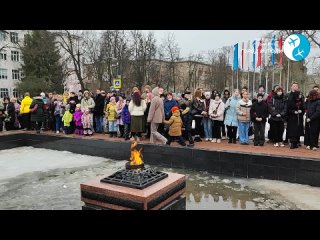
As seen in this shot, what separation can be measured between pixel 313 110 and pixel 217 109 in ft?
8.93

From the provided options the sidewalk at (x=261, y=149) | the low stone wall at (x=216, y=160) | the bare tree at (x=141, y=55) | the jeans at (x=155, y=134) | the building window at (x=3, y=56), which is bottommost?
the low stone wall at (x=216, y=160)

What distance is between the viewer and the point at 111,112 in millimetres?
10984

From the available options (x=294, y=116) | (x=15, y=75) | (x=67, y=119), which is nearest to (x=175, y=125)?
(x=294, y=116)

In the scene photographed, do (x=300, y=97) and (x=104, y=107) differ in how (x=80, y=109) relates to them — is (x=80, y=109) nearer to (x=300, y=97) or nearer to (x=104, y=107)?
(x=104, y=107)

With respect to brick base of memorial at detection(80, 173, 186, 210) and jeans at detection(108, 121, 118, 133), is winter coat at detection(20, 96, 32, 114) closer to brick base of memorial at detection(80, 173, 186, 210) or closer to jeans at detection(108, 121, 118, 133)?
jeans at detection(108, 121, 118, 133)

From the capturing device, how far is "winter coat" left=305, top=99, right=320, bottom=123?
807cm

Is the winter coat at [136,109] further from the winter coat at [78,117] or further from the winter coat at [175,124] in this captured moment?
the winter coat at [78,117]

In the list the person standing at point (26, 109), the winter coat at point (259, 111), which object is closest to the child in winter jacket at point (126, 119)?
the winter coat at point (259, 111)

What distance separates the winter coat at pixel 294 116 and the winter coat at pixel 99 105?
21.8 ft

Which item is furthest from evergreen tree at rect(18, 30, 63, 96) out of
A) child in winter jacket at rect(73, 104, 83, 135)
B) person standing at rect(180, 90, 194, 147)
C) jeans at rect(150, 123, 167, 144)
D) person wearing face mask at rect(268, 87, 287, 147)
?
person wearing face mask at rect(268, 87, 287, 147)

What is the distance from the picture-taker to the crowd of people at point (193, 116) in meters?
8.68

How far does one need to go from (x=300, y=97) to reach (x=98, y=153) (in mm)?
6599

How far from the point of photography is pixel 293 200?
20.0ft

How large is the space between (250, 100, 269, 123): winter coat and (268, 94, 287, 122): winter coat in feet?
0.61
